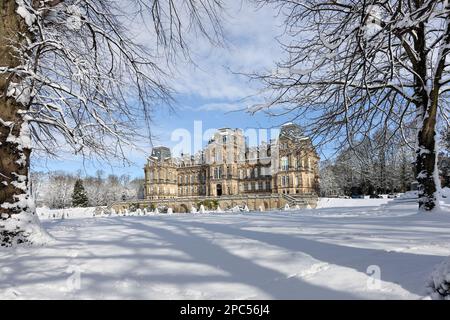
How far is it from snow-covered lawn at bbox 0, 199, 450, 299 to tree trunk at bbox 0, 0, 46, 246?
0.53m

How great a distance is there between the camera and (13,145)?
601cm

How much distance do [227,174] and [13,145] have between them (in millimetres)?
70135

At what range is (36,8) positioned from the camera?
6.61m

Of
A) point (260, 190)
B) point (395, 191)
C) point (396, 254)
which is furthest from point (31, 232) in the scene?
point (260, 190)

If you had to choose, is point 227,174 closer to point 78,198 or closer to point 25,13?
point 78,198

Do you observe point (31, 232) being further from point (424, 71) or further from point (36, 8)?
point (424, 71)

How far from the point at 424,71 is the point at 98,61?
7.78m

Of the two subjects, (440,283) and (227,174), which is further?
(227,174)

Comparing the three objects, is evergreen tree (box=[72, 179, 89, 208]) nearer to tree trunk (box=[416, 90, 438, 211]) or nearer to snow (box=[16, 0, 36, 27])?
snow (box=[16, 0, 36, 27])

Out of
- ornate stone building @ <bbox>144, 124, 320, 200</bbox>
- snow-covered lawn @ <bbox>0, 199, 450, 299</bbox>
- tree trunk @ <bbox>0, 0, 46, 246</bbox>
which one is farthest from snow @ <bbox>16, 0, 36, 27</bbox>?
ornate stone building @ <bbox>144, 124, 320, 200</bbox>

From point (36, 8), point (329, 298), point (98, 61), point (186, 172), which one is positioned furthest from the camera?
point (186, 172)

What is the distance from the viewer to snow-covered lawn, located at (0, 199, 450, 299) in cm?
306

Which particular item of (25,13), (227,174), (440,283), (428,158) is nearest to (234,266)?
(440,283)

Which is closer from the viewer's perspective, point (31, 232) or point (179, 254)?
point (179, 254)
